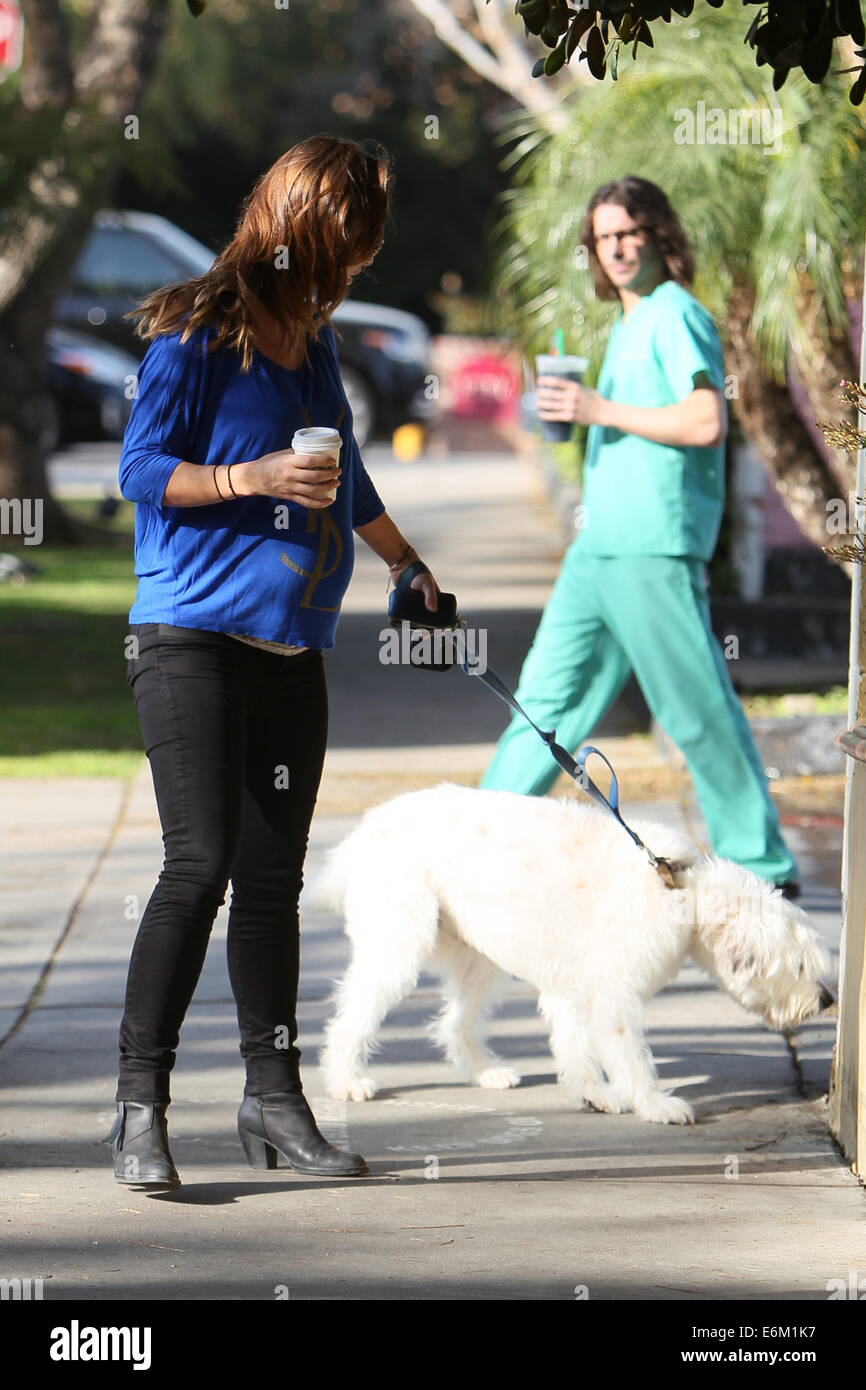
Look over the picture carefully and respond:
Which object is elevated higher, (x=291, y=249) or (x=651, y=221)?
(x=651, y=221)

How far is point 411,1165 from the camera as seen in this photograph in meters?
4.18

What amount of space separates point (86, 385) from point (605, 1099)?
17.7m

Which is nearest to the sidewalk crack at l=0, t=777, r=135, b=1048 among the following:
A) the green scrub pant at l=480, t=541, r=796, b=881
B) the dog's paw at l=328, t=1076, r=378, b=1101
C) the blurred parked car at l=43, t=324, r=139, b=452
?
the dog's paw at l=328, t=1076, r=378, b=1101

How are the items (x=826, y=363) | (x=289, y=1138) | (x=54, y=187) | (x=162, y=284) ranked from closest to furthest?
(x=289, y=1138)
(x=826, y=363)
(x=54, y=187)
(x=162, y=284)

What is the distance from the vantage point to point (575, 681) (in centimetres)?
564

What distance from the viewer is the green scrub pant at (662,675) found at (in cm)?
555

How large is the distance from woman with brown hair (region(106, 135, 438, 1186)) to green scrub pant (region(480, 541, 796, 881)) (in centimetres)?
176

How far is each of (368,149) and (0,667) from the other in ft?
24.4

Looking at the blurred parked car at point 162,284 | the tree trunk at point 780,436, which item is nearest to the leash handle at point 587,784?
the tree trunk at point 780,436

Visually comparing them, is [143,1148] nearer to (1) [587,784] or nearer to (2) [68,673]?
(1) [587,784]

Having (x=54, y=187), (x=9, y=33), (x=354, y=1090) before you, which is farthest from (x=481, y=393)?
(x=354, y=1090)

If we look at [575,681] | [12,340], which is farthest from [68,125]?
[575,681]
